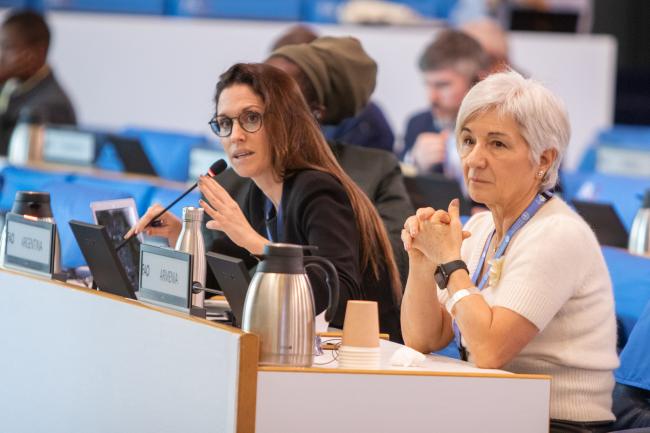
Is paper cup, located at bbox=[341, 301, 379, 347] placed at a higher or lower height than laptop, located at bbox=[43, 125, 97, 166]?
higher

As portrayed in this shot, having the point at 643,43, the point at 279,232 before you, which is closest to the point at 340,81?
the point at 279,232

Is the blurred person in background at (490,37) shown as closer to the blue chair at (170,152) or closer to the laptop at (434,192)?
the blue chair at (170,152)

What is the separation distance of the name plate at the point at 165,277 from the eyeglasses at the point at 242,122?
643mm

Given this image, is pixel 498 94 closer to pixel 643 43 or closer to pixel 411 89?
pixel 411 89

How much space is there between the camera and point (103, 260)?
8.34 feet

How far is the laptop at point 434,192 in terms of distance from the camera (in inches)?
179

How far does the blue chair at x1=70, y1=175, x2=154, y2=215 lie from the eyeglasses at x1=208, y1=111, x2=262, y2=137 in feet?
3.35

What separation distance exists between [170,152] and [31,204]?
141 inches

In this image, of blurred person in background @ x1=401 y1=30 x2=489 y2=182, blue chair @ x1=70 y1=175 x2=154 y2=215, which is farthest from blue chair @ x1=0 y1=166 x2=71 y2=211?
blurred person in background @ x1=401 y1=30 x2=489 y2=182

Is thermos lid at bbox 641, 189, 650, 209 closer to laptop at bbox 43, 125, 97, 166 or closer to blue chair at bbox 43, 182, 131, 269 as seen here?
blue chair at bbox 43, 182, 131, 269

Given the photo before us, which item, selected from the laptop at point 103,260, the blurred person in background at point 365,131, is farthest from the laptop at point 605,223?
the laptop at point 103,260

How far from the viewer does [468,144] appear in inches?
97.4

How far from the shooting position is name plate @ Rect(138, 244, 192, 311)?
2.22m

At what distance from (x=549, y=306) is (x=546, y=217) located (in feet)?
0.62
